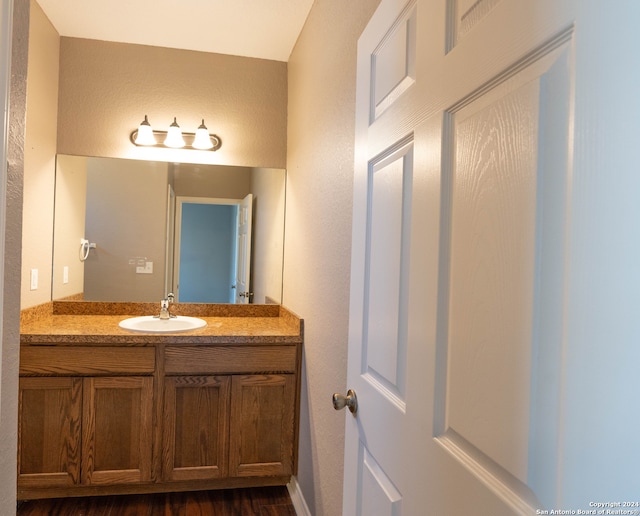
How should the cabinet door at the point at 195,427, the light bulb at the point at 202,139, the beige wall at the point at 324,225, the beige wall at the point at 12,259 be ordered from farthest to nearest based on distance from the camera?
the light bulb at the point at 202,139, the cabinet door at the point at 195,427, the beige wall at the point at 324,225, the beige wall at the point at 12,259

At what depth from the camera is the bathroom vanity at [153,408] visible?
7.18 feet

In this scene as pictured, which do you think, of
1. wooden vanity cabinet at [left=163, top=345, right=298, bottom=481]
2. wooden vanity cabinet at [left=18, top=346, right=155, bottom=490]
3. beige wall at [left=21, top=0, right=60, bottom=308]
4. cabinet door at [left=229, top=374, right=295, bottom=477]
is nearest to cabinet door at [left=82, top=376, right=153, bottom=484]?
wooden vanity cabinet at [left=18, top=346, right=155, bottom=490]

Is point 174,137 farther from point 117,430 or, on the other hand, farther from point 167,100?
point 117,430

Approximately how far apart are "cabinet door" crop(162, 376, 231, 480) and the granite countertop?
22cm

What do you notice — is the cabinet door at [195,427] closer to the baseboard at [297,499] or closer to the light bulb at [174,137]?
the baseboard at [297,499]

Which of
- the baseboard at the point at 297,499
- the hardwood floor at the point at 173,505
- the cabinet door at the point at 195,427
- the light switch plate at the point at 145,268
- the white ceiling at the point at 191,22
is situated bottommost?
the hardwood floor at the point at 173,505

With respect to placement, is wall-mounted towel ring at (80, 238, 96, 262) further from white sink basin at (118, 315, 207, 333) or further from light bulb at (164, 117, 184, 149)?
light bulb at (164, 117, 184, 149)

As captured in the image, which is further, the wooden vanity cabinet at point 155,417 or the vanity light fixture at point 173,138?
the vanity light fixture at point 173,138

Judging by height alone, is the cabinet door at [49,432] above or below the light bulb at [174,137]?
below

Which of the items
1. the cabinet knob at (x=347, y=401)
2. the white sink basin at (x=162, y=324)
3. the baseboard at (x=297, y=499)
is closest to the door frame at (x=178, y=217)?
the white sink basin at (x=162, y=324)

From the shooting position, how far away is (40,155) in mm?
2469

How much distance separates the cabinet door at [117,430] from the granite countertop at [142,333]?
209mm

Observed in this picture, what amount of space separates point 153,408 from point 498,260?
2.12m

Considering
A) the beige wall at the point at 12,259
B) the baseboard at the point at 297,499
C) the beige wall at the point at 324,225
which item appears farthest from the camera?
the baseboard at the point at 297,499
